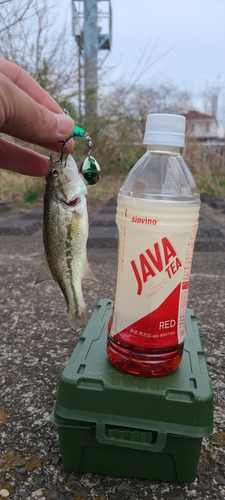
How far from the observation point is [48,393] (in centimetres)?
158

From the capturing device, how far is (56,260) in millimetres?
1224

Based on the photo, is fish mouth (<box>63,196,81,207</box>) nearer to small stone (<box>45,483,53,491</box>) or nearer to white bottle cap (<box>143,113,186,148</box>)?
white bottle cap (<box>143,113,186,148</box>)

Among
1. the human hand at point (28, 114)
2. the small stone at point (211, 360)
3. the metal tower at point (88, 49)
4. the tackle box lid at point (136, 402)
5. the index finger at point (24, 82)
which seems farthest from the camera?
the metal tower at point (88, 49)

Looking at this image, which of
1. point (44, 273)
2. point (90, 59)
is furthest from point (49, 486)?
point (90, 59)

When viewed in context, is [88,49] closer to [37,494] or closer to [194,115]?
[194,115]

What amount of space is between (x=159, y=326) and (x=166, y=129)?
0.57m

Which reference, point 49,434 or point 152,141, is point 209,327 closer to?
point 49,434

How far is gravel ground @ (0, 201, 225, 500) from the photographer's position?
1175 mm

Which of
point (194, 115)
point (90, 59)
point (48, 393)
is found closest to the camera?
point (48, 393)

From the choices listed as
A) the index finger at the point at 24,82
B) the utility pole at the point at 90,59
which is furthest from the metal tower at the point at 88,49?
the index finger at the point at 24,82

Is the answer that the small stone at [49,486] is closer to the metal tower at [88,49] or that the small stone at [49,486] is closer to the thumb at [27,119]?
the thumb at [27,119]

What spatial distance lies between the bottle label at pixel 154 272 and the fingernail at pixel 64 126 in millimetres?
336

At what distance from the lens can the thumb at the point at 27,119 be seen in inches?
46.1

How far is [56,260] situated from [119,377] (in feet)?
1.33
